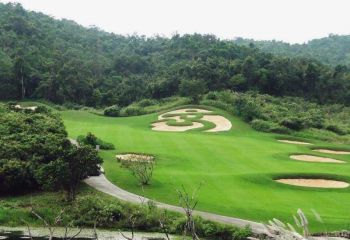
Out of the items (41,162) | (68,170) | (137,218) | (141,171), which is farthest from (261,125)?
(137,218)

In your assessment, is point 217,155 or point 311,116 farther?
point 311,116

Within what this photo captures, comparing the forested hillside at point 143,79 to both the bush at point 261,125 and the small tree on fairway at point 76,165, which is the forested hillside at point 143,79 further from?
the small tree on fairway at point 76,165

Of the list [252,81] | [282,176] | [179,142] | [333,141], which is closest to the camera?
[282,176]

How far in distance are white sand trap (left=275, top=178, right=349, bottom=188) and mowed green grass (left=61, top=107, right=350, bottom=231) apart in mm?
759

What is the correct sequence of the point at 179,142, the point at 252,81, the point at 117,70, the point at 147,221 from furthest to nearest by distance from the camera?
the point at 117,70 → the point at 252,81 → the point at 179,142 → the point at 147,221

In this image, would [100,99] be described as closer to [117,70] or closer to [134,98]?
[134,98]

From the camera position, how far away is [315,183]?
34844mm

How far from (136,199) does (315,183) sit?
1257 cm

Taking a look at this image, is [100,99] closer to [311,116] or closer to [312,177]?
[311,116]

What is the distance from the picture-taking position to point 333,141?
2307 inches

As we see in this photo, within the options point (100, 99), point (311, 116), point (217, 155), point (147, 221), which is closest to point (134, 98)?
point (100, 99)

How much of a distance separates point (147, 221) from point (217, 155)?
17.9 m

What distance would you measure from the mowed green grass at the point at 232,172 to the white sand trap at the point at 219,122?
8.49ft

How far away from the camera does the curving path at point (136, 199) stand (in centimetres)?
2569
